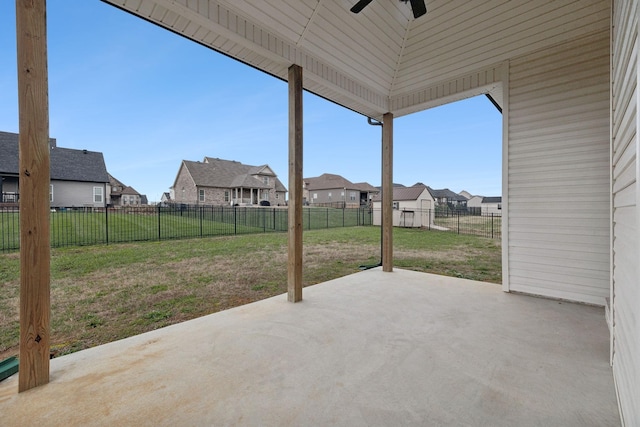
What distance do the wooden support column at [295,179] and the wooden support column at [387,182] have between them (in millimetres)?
1956

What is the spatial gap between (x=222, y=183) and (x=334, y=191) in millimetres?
13535

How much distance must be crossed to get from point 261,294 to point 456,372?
8.38 ft

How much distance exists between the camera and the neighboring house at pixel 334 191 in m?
29.8

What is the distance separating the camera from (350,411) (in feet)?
4.67

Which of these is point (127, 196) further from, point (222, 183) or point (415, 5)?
point (415, 5)

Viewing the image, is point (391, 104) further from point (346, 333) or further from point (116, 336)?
point (116, 336)

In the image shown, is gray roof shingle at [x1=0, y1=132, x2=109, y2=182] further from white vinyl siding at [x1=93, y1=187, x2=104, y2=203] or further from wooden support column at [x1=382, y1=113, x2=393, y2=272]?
wooden support column at [x1=382, y1=113, x2=393, y2=272]

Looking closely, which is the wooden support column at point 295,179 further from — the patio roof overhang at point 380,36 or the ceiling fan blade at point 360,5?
the ceiling fan blade at point 360,5

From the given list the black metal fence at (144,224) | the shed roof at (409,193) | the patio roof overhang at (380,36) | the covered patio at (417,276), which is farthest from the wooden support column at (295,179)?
the shed roof at (409,193)

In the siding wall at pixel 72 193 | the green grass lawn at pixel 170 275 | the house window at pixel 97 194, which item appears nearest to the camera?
the green grass lawn at pixel 170 275

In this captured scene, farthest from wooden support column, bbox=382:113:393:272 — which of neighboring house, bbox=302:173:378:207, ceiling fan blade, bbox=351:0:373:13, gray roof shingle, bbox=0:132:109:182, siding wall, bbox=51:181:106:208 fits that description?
neighboring house, bbox=302:173:378:207

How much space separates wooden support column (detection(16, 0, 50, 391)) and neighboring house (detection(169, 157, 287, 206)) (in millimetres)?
17400

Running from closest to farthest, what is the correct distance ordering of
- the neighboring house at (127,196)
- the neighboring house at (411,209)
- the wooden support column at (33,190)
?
the wooden support column at (33,190) < the neighboring house at (127,196) < the neighboring house at (411,209)

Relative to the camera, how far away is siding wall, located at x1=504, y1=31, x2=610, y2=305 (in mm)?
2906
